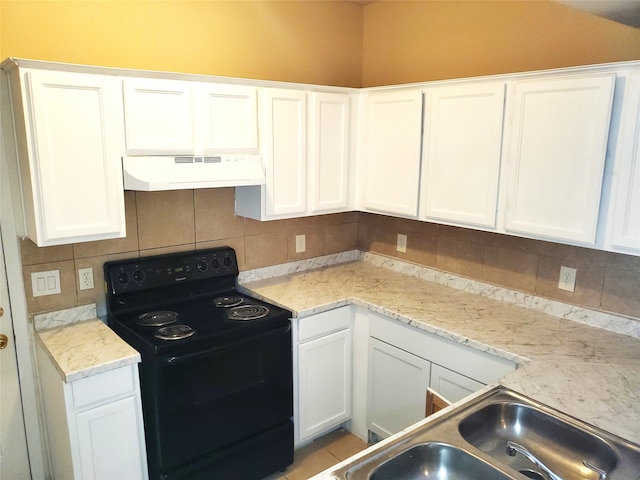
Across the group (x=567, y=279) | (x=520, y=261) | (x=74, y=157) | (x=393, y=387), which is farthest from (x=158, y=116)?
(x=567, y=279)

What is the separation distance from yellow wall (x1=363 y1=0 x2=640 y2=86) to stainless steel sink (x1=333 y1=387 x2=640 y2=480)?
1607 millimetres

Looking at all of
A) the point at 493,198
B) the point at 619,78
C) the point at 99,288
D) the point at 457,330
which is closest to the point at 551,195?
the point at 493,198

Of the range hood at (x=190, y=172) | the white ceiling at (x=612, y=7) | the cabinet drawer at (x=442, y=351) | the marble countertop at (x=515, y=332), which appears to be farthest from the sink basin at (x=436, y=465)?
the range hood at (x=190, y=172)

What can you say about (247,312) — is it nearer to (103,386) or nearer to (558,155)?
(103,386)

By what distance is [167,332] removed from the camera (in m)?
2.13

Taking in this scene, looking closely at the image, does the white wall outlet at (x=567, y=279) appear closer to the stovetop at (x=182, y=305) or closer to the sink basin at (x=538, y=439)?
the sink basin at (x=538, y=439)

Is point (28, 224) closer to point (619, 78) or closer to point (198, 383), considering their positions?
point (198, 383)

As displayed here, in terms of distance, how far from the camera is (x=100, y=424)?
1.91m

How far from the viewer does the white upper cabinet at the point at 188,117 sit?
2.05 m

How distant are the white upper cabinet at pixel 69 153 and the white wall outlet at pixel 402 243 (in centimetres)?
177

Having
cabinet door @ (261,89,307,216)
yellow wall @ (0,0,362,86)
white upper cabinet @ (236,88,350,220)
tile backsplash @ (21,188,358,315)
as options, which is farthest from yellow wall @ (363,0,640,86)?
tile backsplash @ (21,188,358,315)

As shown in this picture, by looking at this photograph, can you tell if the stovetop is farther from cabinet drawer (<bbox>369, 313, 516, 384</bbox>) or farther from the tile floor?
the tile floor

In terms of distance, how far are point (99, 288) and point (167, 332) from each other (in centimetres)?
49

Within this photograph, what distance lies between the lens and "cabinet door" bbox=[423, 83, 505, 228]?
86.7 inches
